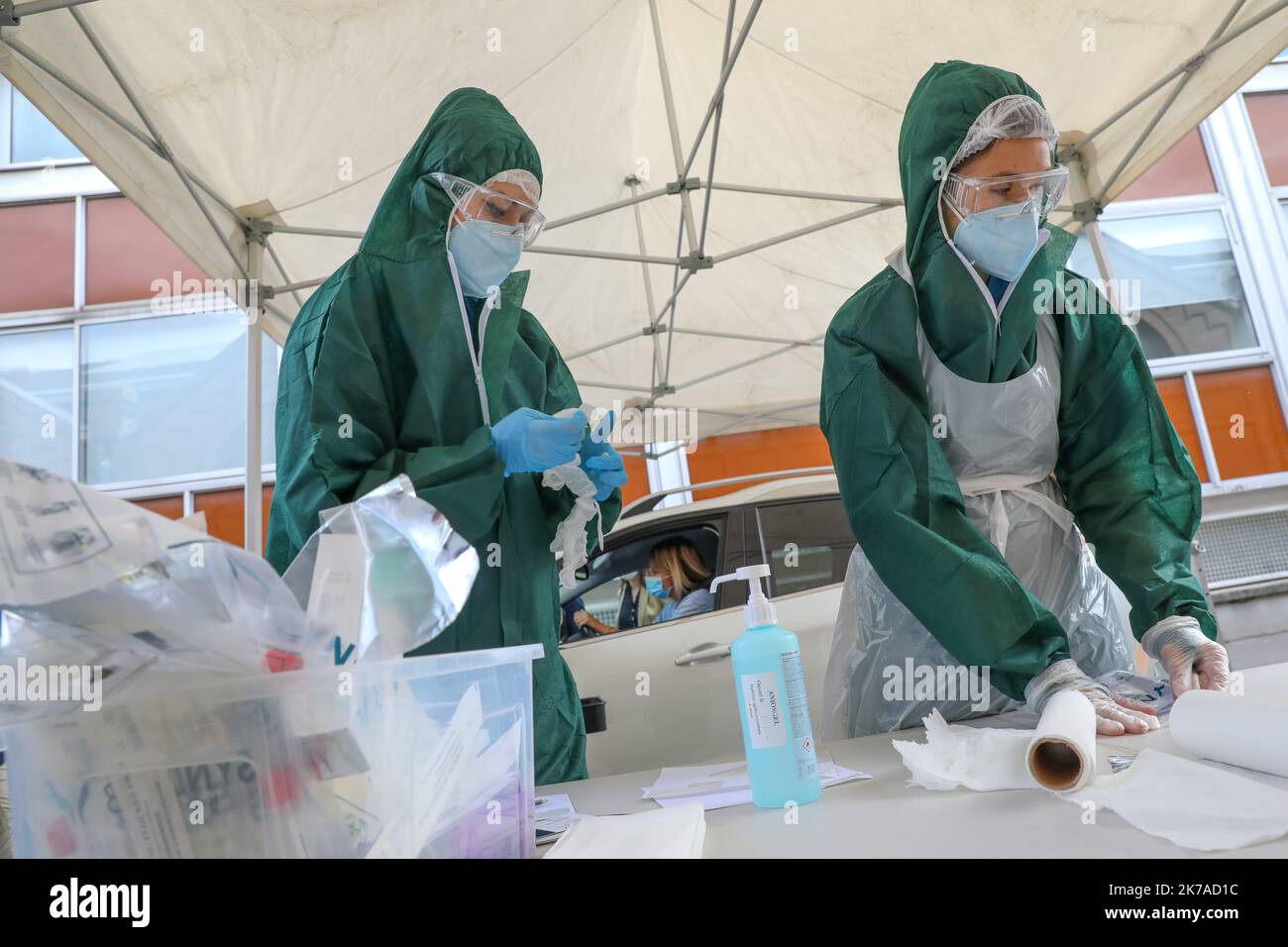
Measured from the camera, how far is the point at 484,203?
1.72 metres

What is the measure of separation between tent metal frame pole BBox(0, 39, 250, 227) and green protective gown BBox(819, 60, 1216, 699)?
99.6 inches

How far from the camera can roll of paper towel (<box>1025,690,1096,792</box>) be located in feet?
3.01

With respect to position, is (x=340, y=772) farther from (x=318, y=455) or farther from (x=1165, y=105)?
(x=1165, y=105)

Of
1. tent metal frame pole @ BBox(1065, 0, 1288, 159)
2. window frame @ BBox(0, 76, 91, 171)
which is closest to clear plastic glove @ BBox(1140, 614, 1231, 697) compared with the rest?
tent metal frame pole @ BBox(1065, 0, 1288, 159)

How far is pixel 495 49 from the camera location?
12.9 feet

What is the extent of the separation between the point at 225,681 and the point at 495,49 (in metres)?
3.87

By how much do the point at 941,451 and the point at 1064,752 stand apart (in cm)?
71

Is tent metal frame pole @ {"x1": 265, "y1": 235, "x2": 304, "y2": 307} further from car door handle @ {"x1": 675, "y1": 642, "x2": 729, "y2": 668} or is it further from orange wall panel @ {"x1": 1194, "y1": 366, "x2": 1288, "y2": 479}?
orange wall panel @ {"x1": 1194, "y1": 366, "x2": 1288, "y2": 479}

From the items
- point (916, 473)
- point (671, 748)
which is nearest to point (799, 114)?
point (671, 748)

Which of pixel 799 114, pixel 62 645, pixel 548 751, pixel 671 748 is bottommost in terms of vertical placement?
pixel 671 748

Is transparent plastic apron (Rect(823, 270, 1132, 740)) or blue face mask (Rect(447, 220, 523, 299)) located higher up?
blue face mask (Rect(447, 220, 523, 299))

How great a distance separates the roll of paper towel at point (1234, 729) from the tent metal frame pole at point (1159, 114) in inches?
128

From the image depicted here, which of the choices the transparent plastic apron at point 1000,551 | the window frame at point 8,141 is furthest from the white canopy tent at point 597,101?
the window frame at point 8,141

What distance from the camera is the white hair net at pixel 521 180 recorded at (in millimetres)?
1716
